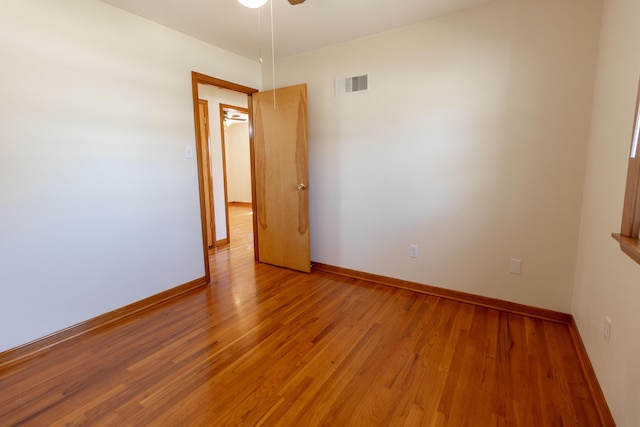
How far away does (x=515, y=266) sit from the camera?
7.86 feet

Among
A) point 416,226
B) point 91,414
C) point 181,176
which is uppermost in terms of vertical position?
point 181,176

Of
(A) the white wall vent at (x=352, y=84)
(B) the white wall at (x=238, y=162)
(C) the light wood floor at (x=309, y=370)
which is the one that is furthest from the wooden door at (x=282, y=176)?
(B) the white wall at (x=238, y=162)

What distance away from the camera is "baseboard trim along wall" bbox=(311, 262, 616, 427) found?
1.49 metres

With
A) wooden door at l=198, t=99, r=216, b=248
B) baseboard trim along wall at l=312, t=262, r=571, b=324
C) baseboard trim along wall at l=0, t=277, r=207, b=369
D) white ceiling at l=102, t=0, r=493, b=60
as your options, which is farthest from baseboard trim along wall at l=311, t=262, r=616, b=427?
white ceiling at l=102, t=0, r=493, b=60

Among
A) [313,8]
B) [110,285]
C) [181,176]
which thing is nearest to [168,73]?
[181,176]

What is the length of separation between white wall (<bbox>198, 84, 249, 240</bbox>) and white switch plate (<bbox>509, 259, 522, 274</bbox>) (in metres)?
3.71

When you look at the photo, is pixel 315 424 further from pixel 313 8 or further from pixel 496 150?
pixel 313 8

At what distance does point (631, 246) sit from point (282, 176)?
284cm

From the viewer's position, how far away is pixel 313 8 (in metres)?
2.29

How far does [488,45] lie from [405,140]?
0.93 meters

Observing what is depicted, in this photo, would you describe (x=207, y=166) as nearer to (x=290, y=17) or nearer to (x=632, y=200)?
(x=290, y=17)

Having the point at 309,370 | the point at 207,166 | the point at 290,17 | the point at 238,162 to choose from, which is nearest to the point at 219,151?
the point at 207,166

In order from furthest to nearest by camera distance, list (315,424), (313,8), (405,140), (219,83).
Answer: (219,83) → (405,140) → (313,8) → (315,424)

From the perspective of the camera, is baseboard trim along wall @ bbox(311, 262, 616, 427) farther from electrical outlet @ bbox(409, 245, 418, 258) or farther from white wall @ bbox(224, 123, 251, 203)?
white wall @ bbox(224, 123, 251, 203)
